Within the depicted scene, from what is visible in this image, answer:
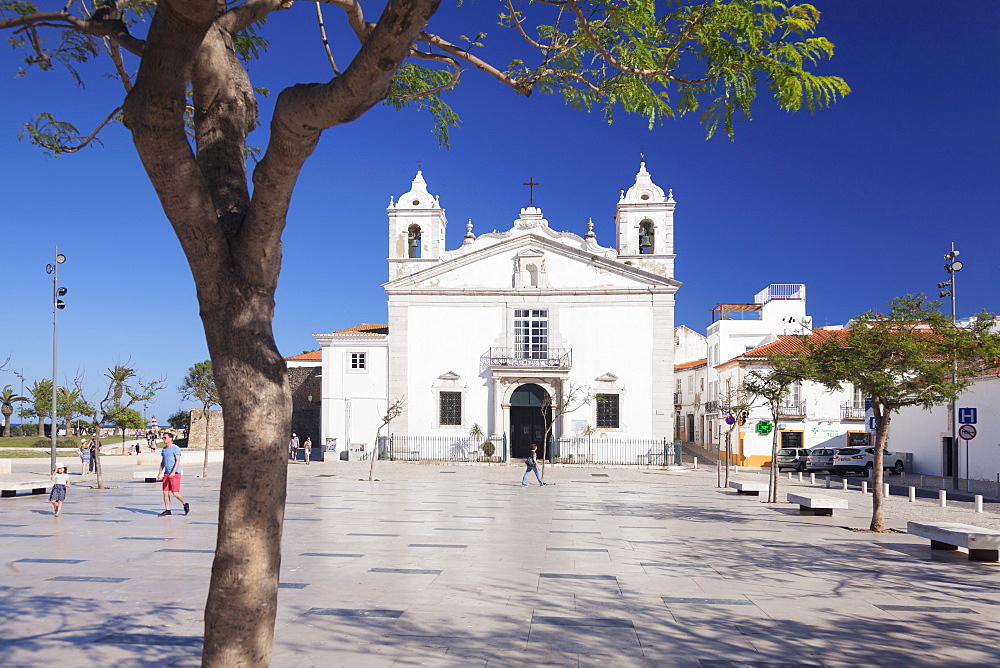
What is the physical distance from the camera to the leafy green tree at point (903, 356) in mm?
12930

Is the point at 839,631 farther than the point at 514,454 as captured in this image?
No

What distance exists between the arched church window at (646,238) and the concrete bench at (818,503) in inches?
1022

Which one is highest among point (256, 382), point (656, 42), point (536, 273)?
point (536, 273)

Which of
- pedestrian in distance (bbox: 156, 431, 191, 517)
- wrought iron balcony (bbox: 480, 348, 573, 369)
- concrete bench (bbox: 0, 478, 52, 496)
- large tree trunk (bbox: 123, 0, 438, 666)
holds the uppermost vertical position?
wrought iron balcony (bbox: 480, 348, 573, 369)

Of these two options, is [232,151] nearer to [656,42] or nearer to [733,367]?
[656,42]

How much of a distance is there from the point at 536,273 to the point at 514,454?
9.11m

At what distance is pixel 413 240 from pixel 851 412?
25024mm

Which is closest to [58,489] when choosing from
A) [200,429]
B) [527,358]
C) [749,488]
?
[749,488]

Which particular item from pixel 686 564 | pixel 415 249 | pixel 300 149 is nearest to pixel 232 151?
pixel 300 149

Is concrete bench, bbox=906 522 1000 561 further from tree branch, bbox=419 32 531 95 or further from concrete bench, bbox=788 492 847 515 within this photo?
tree branch, bbox=419 32 531 95

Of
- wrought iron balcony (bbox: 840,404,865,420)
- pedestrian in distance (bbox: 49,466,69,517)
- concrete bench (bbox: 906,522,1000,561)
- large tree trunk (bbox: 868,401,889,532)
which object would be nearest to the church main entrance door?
wrought iron balcony (bbox: 840,404,865,420)

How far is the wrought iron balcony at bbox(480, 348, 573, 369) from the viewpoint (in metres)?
38.1

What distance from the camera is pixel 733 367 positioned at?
141 ft

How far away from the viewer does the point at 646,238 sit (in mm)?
41906
